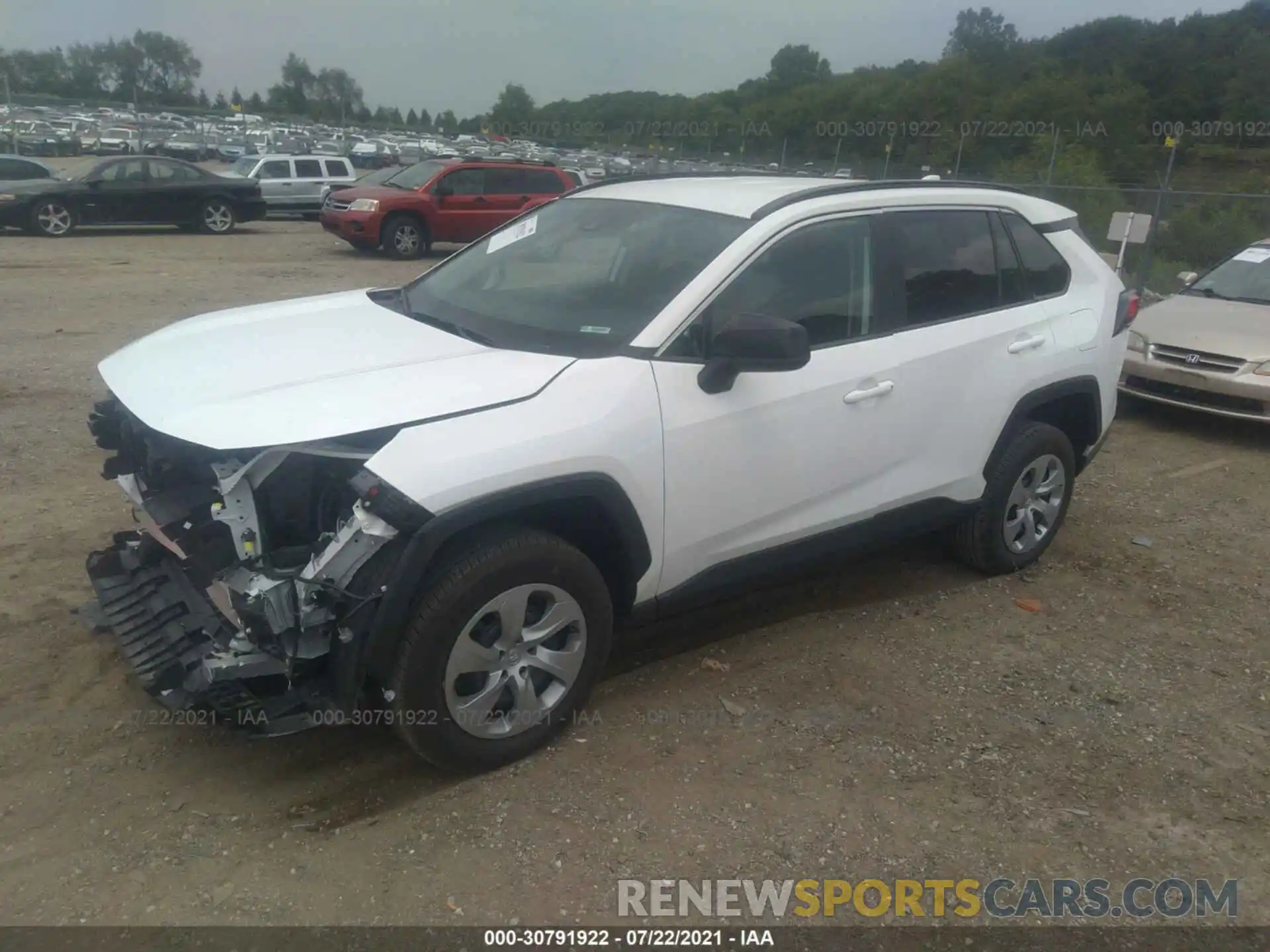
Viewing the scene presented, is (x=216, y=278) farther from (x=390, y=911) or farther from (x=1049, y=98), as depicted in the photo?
(x=1049, y=98)

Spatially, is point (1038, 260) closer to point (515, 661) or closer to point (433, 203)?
point (515, 661)

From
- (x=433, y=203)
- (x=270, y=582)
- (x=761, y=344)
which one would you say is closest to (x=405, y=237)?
(x=433, y=203)

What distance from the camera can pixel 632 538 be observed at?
3227 mm

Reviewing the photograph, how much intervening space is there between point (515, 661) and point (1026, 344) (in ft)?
9.24

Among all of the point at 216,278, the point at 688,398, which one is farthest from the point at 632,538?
the point at 216,278

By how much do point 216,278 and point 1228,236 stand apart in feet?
50.1

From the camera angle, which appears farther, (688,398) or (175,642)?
(688,398)

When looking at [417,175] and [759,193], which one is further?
[417,175]

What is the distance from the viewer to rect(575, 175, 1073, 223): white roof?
3871 millimetres

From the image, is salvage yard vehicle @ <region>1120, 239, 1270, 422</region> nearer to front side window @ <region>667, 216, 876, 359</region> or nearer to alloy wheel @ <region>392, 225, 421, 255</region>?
front side window @ <region>667, 216, 876, 359</region>

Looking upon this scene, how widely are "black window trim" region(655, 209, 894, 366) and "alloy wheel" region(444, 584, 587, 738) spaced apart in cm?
90

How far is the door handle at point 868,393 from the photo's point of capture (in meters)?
3.74

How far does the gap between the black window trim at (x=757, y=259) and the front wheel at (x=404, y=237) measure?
13.5 meters

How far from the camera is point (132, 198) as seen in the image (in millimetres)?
17359
